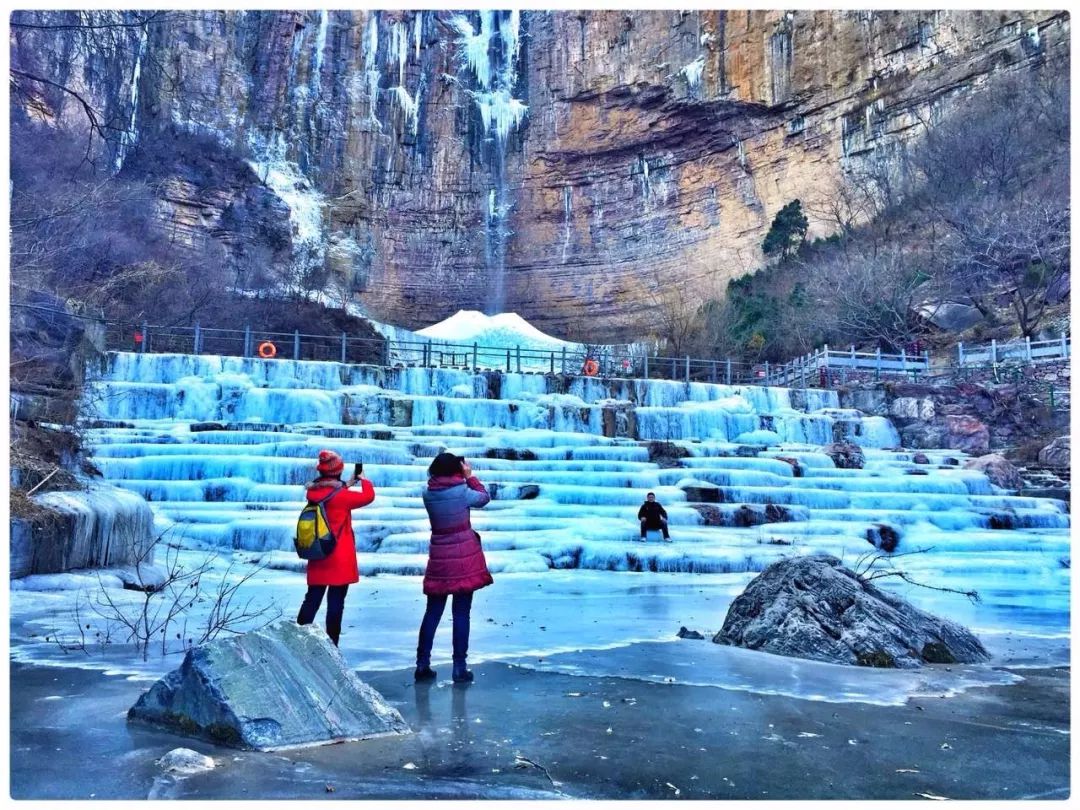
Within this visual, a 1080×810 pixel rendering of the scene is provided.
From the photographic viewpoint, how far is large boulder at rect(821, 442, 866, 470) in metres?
17.2

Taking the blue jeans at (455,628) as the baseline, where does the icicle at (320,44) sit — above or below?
above

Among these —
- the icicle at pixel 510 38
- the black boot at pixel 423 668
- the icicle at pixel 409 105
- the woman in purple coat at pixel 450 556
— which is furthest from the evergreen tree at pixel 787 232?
the black boot at pixel 423 668

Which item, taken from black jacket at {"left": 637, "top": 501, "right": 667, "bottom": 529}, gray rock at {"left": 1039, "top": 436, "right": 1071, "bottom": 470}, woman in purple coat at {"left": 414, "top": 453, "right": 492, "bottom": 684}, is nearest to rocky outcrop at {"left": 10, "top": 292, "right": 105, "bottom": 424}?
black jacket at {"left": 637, "top": 501, "right": 667, "bottom": 529}

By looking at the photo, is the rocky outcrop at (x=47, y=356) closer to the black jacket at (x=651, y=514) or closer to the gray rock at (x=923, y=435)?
the black jacket at (x=651, y=514)

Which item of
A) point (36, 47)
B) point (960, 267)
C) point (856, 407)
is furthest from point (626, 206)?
point (36, 47)

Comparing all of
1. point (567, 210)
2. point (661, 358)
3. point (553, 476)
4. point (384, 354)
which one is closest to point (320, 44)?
point (567, 210)

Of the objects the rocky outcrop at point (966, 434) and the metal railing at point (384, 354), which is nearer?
the rocky outcrop at point (966, 434)

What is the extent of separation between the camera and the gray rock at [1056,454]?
18.5 meters

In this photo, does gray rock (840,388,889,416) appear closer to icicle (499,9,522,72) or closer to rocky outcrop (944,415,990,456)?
rocky outcrop (944,415,990,456)

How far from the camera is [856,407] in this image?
989 inches

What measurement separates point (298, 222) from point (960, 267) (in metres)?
30.7

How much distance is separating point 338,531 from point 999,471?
612 inches

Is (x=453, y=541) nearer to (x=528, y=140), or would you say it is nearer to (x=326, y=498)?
(x=326, y=498)

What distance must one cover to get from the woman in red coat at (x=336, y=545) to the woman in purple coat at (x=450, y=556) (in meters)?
0.34
